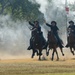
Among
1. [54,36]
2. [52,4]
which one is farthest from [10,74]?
[52,4]

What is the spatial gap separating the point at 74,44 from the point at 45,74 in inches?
503

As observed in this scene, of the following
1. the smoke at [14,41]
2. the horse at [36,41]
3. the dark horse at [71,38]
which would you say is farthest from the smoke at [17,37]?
the dark horse at [71,38]

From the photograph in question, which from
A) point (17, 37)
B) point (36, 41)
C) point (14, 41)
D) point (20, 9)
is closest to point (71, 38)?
point (36, 41)

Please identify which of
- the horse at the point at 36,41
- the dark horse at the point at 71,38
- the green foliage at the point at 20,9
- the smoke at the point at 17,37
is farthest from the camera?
the green foliage at the point at 20,9

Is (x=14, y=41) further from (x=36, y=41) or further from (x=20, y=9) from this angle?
(x=20, y=9)

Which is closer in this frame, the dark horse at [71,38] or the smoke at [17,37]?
the dark horse at [71,38]

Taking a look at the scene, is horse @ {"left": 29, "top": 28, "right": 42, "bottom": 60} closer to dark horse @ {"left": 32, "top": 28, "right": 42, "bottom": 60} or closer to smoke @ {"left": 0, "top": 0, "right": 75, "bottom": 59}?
dark horse @ {"left": 32, "top": 28, "right": 42, "bottom": 60}

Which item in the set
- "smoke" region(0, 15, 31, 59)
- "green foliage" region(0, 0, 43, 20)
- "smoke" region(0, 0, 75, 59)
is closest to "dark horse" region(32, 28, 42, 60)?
"smoke" region(0, 0, 75, 59)

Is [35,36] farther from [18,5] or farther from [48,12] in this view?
[18,5]

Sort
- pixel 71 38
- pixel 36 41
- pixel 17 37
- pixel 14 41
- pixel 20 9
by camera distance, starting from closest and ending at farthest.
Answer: pixel 36 41 → pixel 71 38 → pixel 14 41 → pixel 17 37 → pixel 20 9

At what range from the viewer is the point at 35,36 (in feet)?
103

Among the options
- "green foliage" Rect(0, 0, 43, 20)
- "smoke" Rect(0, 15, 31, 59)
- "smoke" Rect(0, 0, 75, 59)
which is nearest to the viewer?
"smoke" Rect(0, 15, 31, 59)

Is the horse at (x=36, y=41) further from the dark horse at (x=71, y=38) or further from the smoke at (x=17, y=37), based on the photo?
the smoke at (x=17, y=37)

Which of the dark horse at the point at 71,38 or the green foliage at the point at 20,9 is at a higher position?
the green foliage at the point at 20,9
